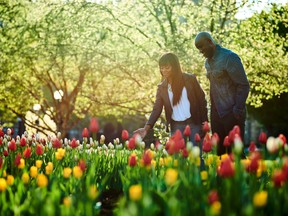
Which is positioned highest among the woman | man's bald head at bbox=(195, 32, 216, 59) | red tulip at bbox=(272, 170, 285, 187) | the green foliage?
the green foliage

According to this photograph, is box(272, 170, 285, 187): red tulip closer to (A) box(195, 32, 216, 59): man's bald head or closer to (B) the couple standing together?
(B) the couple standing together

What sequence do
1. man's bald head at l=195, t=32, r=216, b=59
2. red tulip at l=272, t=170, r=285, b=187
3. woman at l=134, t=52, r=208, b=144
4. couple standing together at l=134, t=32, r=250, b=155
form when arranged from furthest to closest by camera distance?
woman at l=134, t=52, r=208, b=144 → couple standing together at l=134, t=32, r=250, b=155 → man's bald head at l=195, t=32, r=216, b=59 → red tulip at l=272, t=170, r=285, b=187

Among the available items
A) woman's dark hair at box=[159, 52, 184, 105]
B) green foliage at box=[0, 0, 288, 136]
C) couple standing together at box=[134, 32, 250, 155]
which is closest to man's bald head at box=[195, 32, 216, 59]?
couple standing together at box=[134, 32, 250, 155]

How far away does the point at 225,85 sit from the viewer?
6957 mm

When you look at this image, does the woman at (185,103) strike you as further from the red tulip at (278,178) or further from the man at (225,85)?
the red tulip at (278,178)

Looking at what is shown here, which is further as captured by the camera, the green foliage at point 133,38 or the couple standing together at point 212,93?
the green foliage at point 133,38

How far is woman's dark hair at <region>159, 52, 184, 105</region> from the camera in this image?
6648 millimetres

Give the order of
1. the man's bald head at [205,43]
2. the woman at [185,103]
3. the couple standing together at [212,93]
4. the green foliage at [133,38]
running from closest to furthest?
the man's bald head at [205,43] < the couple standing together at [212,93] < the woman at [185,103] < the green foliage at [133,38]

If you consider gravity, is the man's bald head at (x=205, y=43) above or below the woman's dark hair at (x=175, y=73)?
above

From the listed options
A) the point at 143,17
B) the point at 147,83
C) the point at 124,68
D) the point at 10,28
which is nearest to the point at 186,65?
the point at 147,83

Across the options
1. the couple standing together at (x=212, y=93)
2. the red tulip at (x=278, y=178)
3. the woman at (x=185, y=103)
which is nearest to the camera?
the red tulip at (x=278, y=178)

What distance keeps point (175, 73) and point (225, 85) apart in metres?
0.67

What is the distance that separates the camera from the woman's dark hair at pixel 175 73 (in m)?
6.65

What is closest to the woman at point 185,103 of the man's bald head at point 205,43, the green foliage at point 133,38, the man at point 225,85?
the man at point 225,85
